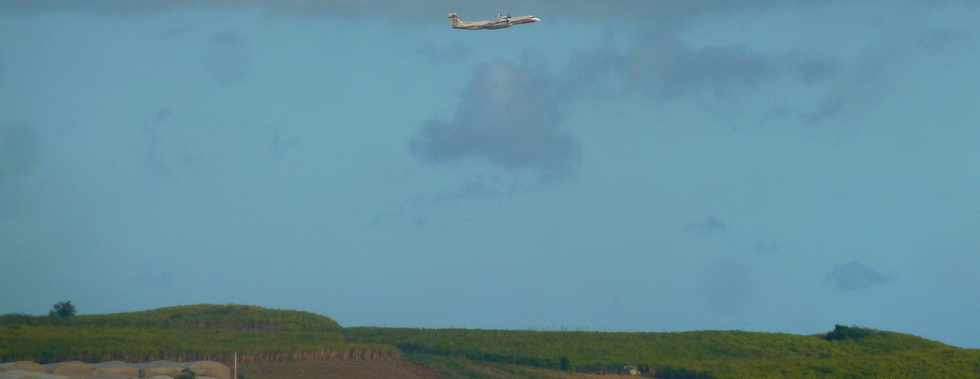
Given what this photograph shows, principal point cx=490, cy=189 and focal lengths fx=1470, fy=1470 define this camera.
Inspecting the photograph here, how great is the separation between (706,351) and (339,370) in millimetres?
24752

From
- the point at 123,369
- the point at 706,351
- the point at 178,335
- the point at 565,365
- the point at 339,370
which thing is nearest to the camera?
the point at 123,369

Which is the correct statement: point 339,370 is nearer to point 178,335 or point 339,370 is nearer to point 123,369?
point 178,335

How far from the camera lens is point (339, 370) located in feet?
246

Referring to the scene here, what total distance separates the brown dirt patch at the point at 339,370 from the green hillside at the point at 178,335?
1.73 m

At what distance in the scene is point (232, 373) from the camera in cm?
7019

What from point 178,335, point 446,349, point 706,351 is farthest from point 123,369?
point 706,351

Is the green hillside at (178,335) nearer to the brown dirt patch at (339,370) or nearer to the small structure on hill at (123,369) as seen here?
the brown dirt patch at (339,370)

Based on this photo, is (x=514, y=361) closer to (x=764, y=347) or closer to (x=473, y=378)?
(x=473, y=378)

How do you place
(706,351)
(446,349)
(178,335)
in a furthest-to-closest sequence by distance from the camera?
(706,351) → (446,349) → (178,335)

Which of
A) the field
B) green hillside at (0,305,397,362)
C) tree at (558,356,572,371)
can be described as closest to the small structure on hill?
the field

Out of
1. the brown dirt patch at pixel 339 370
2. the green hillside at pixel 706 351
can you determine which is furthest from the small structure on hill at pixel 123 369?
the green hillside at pixel 706 351

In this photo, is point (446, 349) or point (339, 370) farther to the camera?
point (446, 349)

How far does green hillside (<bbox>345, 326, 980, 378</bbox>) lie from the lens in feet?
264

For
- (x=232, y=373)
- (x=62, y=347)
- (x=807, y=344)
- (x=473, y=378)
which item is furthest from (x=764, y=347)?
(x=62, y=347)
